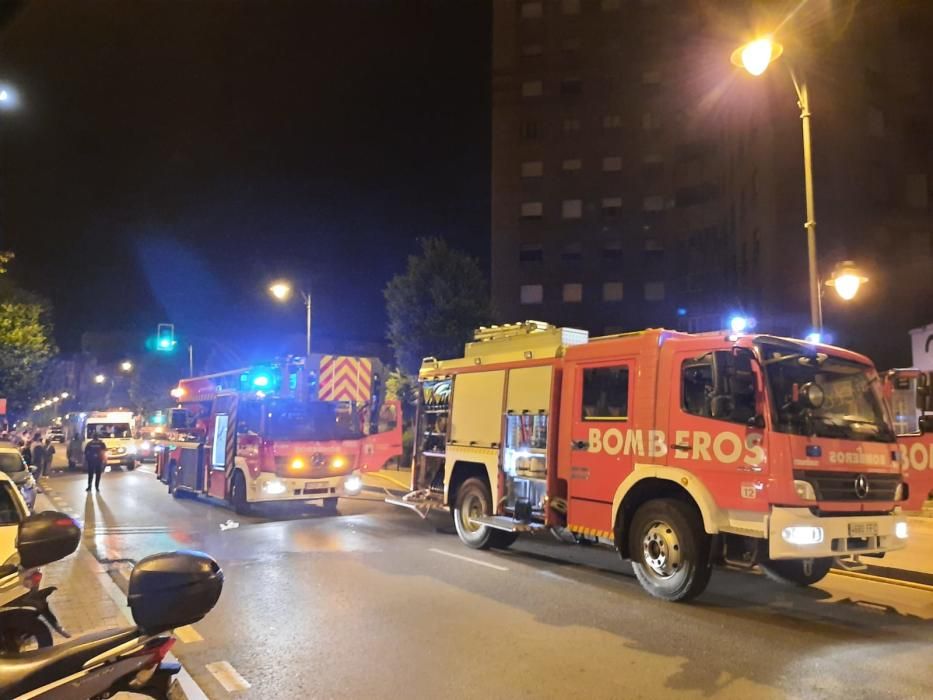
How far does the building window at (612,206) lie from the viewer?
45844 mm

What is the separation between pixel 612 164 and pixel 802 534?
139 feet

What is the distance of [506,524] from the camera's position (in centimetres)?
923

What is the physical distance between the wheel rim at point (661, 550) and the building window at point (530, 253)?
3975 cm

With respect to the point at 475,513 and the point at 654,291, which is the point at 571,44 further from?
the point at 475,513

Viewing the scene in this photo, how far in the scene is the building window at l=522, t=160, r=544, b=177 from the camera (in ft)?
153

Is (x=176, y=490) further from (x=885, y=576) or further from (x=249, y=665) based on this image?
(x=885, y=576)

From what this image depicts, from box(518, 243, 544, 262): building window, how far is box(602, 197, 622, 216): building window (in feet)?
15.7

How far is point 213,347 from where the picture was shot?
54.4 m

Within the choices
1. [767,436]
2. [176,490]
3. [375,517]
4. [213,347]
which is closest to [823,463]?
[767,436]

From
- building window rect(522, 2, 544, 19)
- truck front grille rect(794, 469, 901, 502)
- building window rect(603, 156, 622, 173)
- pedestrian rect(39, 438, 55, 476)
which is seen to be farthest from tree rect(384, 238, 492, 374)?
building window rect(522, 2, 544, 19)

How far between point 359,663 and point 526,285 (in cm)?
4170

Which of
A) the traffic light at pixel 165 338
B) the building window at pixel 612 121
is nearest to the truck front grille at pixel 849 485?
the traffic light at pixel 165 338

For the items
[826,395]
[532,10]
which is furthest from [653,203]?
[826,395]

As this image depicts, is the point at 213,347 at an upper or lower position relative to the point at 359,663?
upper
